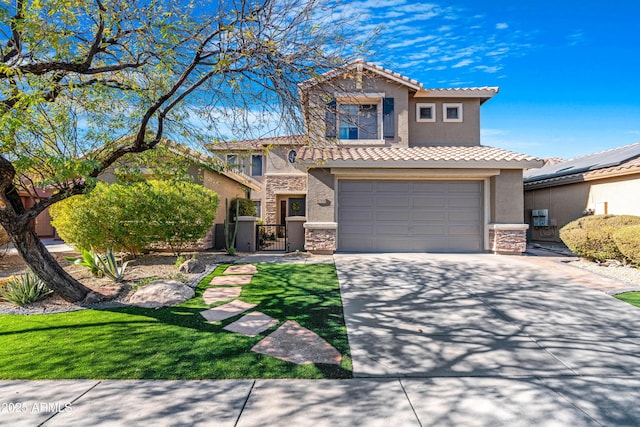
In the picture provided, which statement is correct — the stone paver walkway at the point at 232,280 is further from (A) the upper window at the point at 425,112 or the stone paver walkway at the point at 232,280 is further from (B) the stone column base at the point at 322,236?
(A) the upper window at the point at 425,112

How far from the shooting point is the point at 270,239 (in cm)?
1808

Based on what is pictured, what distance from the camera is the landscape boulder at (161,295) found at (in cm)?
636

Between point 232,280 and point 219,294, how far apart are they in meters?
1.12

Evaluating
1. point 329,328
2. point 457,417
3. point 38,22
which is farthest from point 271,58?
point 457,417

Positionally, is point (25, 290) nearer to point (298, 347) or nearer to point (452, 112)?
point (298, 347)

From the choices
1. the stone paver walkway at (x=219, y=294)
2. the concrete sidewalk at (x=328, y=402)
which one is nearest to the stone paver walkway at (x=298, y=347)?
the concrete sidewalk at (x=328, y=402)

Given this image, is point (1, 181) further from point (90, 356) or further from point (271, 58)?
point (271, 58)

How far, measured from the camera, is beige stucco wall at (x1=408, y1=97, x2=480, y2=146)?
14.7 meters

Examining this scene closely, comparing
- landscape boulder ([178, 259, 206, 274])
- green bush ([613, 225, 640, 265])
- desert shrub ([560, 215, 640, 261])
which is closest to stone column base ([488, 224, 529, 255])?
desert shrub ([560, 215, 640, 261])

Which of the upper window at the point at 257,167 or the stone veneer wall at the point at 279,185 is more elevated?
the upper window at the point at 257,167

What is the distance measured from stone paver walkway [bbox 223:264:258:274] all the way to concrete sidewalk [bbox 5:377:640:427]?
5.30 m

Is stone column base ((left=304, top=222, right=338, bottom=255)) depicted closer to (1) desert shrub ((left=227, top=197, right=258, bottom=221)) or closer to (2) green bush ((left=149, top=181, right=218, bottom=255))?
(2) green bush ((left=149, top=181, right=218, bottom=255))

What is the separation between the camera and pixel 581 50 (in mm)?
11727

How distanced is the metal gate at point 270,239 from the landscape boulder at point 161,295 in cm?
753
